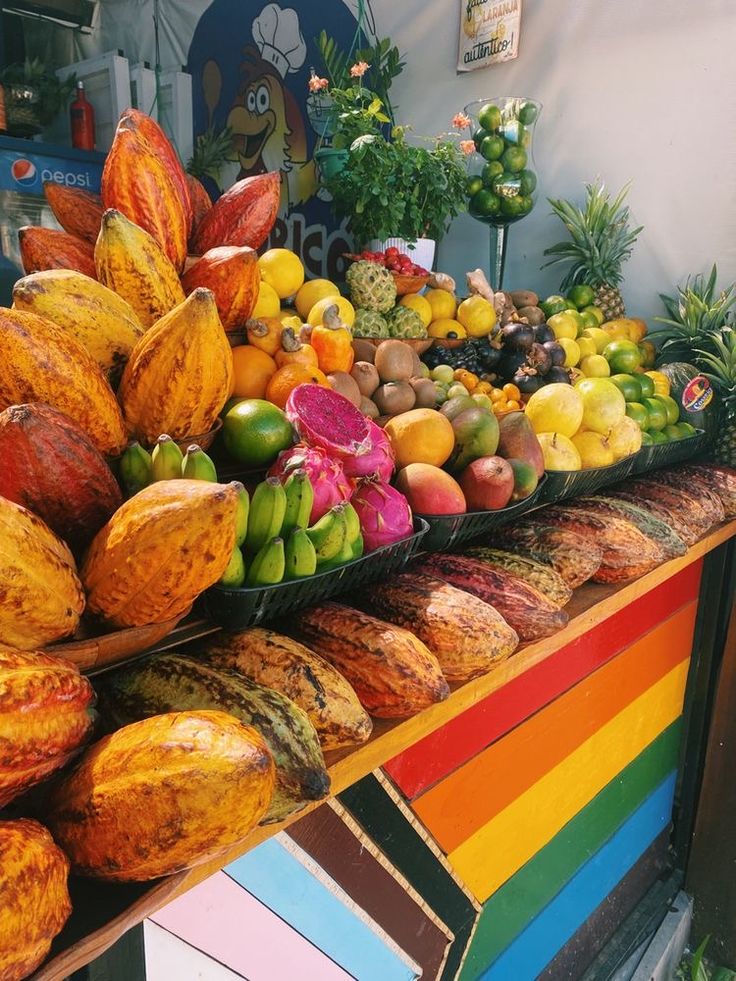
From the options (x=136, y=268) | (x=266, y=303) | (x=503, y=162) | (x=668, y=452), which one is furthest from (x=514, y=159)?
(x=136, y=268)

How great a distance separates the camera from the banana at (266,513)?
1.16 meters

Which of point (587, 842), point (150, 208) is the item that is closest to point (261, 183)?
point (150, 208)

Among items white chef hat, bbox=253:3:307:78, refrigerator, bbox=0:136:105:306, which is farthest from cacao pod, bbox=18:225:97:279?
white chef hat, bbox=253:3:307:78

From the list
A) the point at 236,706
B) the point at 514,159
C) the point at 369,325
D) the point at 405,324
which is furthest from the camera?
the point at 514,159

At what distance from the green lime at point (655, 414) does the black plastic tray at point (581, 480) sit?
0.36m

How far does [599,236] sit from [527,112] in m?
0.69

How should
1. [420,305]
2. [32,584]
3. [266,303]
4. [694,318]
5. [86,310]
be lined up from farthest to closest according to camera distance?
1. [694,318]
2. [420,305]
3. [266,303]
4. [86,310]
5. [32,584]

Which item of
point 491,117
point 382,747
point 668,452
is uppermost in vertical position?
point 491,117

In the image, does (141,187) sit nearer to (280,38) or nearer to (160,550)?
(160,550)

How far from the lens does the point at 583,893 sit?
245 centimetres

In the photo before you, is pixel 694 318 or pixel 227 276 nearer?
pixel 227 276

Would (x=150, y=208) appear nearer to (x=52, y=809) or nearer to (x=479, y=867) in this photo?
(x=52, y=809)

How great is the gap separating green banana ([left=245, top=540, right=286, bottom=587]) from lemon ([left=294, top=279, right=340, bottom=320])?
123 cm

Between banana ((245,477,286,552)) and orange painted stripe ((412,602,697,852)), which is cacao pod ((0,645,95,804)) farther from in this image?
orange painted stripe ((412,602,697,852))
